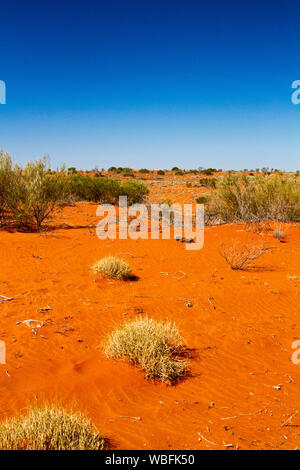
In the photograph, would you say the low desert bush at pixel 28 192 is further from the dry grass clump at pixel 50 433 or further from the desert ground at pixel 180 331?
the dry grass clump at pixel 50 433

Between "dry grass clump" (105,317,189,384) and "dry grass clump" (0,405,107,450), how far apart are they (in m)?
1.19

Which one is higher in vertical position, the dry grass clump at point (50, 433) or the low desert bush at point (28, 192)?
the low desert bush at point (28, 192)

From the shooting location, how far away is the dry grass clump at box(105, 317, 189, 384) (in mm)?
3596

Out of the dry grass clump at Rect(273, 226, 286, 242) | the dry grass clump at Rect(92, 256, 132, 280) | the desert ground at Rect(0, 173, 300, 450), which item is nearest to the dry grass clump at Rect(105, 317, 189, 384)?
the desert ground at Rect(0, 173, 300, 450)

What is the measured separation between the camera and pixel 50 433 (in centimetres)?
234

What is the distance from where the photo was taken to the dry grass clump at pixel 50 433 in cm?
226

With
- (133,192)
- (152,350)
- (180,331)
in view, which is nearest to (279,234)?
(180,331)

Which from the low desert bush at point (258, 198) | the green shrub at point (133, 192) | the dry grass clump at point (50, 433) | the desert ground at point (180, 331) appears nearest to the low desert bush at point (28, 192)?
the desert ground at point (180, 331)

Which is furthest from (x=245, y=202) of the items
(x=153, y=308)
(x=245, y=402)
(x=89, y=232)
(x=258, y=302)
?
(x=245, y=402)

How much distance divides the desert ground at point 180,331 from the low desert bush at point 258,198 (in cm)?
415

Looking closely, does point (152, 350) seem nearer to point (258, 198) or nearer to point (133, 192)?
point (258, 198)

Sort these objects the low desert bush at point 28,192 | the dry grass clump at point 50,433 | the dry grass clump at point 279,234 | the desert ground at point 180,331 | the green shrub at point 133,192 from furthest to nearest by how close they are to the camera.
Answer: the green shrub at point 133,192, the low desert bush at point 28,192, the dry grass clump at point 279,234, the desert ground at point 180,331, the dry grass clump at point 50,433

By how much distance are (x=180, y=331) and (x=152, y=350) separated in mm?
1090

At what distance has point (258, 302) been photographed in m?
6.08
